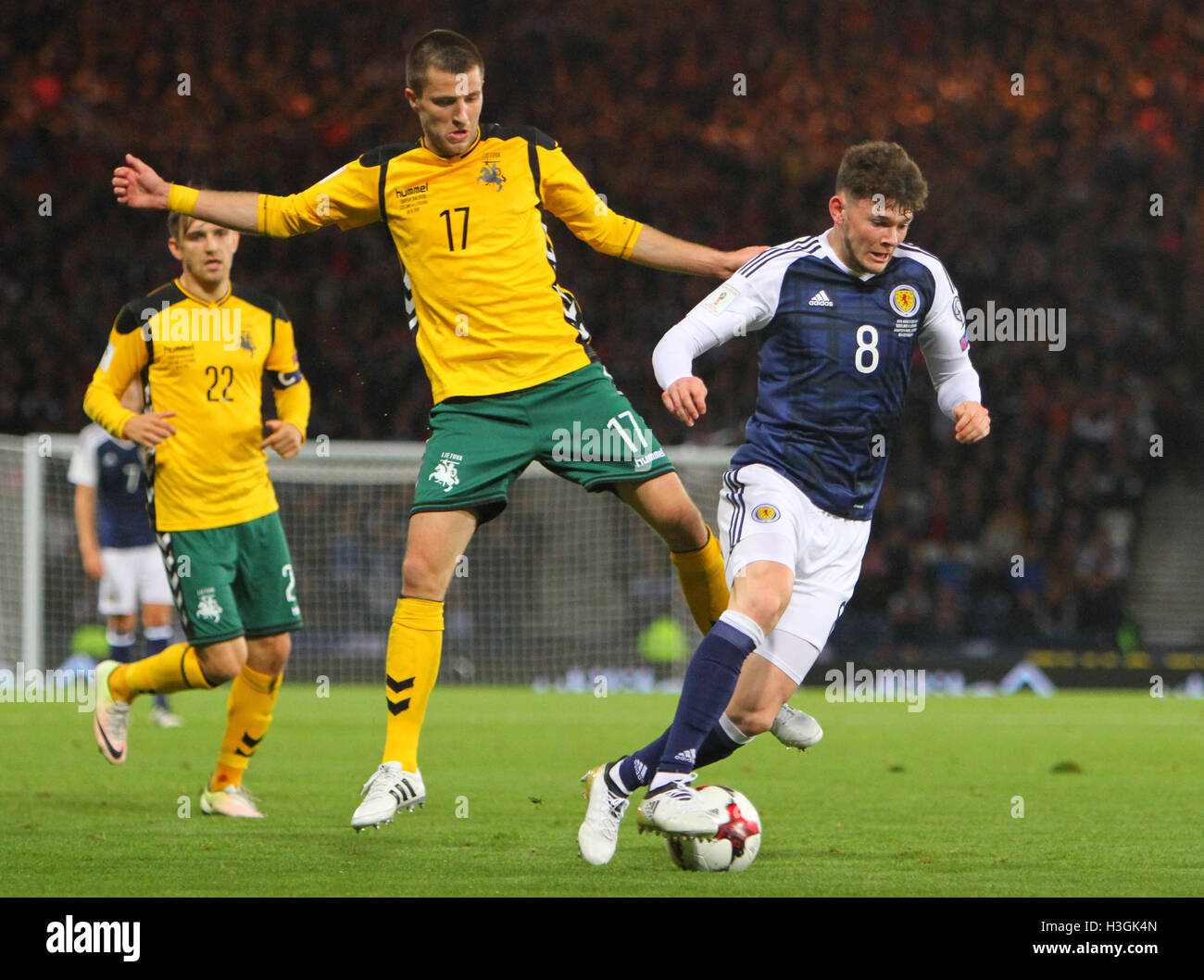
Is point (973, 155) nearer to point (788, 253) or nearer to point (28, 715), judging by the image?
point (28, 715)

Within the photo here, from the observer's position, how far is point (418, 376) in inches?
722

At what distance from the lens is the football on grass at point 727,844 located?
485cm

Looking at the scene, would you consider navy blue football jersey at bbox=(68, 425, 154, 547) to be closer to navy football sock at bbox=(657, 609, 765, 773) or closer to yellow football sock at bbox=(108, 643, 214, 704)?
yellow football sock at bbox=(108, 643, 214, 704)

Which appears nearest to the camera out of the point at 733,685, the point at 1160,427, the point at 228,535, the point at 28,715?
the point at 733,685

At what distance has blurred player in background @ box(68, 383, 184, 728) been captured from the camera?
435 inches

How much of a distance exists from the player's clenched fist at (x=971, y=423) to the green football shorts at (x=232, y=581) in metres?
2.92

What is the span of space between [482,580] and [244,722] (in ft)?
29.7

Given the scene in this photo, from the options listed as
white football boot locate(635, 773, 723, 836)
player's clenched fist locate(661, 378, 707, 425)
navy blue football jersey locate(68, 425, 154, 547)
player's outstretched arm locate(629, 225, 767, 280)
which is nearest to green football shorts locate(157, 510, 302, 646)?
player's outstretched arm locate(629, 225, 767, 280)

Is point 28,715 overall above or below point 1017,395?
below

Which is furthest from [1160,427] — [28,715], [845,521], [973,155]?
[845,521]

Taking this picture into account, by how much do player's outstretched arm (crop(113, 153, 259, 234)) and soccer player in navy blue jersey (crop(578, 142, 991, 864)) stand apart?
1.56 meters

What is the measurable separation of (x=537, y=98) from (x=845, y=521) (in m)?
15.5
